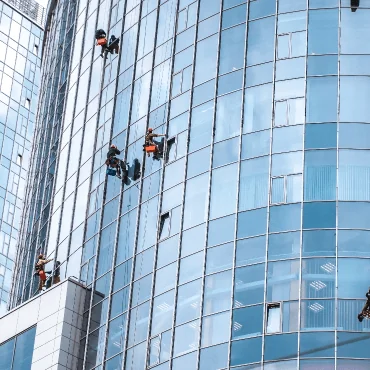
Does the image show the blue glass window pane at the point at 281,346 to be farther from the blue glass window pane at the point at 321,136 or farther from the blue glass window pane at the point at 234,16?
the blue glass window pane at the point at 234,16

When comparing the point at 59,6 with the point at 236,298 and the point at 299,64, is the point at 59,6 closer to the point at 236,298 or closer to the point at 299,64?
the point at 299,64

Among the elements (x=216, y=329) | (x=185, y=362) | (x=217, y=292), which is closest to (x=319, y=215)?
(x=217, y=292)

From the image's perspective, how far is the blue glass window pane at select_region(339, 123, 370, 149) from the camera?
50688mm

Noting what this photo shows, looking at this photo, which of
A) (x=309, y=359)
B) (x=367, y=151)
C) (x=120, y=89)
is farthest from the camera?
(x=120, y=89)

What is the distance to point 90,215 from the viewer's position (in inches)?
2372

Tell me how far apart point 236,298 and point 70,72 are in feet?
85.1

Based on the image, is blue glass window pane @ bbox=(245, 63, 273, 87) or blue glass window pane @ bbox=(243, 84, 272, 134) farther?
blue glass window pane @ bbox=(245, 63, 273, 87)

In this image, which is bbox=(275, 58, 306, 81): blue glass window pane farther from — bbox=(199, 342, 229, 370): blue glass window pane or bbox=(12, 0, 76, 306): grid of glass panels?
bbox=(12, 0, 76, 306): grid of glass panels

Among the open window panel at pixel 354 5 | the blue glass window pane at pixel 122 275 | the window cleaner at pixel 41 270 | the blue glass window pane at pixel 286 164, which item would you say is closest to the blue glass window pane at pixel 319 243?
the blue glass window pane at pixel 286 164

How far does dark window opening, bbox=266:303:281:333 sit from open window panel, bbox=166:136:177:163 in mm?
10303

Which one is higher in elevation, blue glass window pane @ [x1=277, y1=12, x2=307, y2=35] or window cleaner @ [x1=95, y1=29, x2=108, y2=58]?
window cleaner @ [x1=95, y1=29, x2=108, y2=58]

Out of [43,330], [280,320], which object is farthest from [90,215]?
[280,320]

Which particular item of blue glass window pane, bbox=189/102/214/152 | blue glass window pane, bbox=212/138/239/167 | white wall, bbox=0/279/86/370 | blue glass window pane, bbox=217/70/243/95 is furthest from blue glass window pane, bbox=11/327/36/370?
blue glass window pane, bbox=217/70/243/95

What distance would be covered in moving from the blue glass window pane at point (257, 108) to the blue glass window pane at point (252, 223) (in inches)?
162
